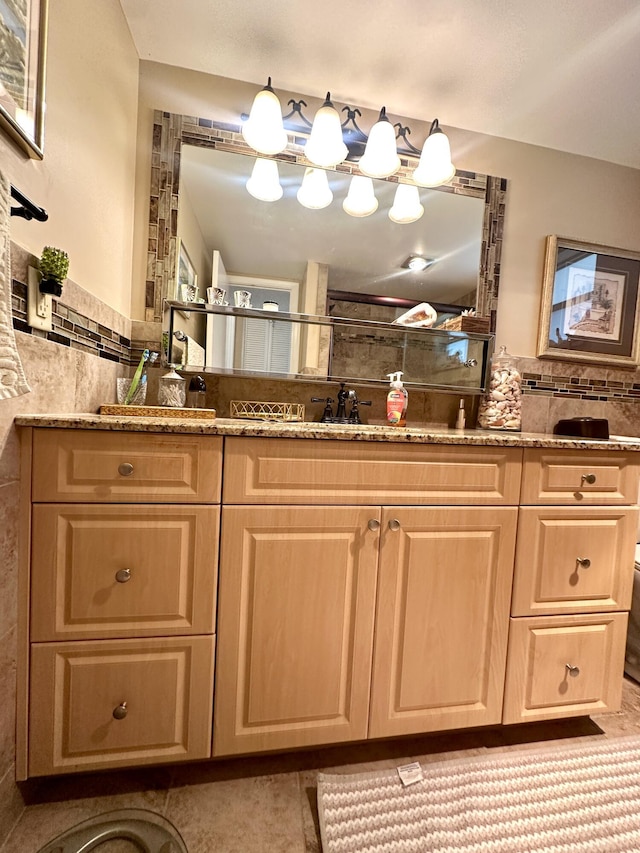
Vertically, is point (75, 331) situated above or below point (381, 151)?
below

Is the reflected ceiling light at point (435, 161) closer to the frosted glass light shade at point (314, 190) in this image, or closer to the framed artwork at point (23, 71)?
the frosted glass light shade at point (314, 190)

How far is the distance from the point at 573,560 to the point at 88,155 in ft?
6.18

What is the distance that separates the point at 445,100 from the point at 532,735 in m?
2.35

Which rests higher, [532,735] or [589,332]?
[589,332]

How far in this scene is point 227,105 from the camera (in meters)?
1.43

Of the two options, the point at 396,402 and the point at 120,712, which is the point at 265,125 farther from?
the point at 120,712

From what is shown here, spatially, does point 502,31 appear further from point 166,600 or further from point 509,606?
point 166,600

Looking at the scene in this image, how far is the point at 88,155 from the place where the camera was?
3.55ft

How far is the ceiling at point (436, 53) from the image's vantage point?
1.17 metres

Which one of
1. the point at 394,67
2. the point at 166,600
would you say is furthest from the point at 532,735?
the point at 394,67

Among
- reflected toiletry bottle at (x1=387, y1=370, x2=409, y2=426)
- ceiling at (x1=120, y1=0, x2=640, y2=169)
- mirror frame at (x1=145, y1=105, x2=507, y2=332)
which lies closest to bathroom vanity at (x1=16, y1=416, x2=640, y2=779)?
reflected toiletry bottle at (x1=387, y1=370, x2=409, y2=426)

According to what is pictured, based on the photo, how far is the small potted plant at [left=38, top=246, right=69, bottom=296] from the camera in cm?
84

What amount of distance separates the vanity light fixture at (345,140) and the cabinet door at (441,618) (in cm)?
135

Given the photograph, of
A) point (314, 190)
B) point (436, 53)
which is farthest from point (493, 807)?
point (436, 53)
